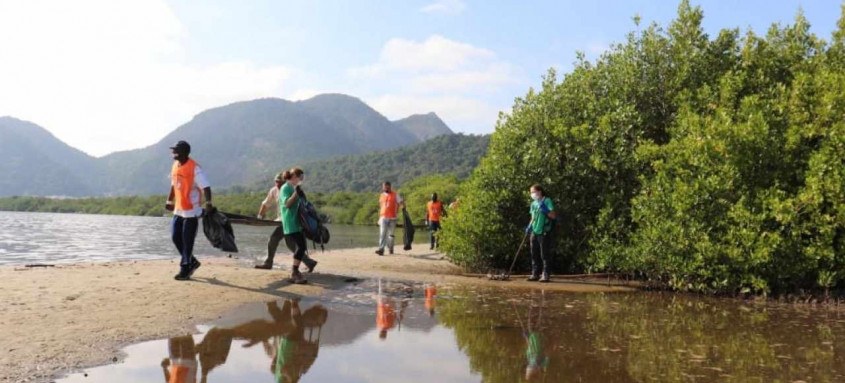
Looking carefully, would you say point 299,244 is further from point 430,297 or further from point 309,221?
point 430,297

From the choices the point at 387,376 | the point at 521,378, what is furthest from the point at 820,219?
the point at 387,376

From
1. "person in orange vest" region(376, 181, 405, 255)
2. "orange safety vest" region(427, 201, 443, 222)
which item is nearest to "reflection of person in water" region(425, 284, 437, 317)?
"person in orange vest" region(376, 181, 405, 255)

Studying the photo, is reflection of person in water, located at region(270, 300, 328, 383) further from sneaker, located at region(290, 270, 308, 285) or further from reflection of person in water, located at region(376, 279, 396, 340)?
sneaker, located at region(290, 270, 308, 285)

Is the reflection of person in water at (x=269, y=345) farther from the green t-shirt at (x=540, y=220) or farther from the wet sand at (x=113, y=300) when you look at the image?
the green t-shirt at (x=540, y=220)

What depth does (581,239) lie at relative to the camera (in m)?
13.6

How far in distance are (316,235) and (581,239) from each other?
6118 mm

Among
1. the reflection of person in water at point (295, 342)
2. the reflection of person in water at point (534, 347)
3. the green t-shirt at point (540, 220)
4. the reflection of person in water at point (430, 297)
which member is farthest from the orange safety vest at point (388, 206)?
the reflection of person in water at point (534, 347)

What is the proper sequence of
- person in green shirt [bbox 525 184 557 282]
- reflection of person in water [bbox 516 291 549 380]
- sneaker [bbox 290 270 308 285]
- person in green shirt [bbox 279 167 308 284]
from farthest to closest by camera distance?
person in green shirt [bbox 525 184 557 282] → person in green shirt [bbox 279 167 308 284] → sneaker [bbox 290 270 308 285] → reflection of person in water [bbox 516 291 549 380]

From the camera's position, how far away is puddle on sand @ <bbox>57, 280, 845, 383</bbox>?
517 cm

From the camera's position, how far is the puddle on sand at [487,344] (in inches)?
203

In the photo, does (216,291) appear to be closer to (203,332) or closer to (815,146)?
(203,332)

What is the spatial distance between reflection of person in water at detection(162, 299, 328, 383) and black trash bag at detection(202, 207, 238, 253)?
3456 millimetres

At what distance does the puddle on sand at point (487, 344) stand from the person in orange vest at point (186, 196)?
2.26 metres

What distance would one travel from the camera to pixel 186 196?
9.64 meters
